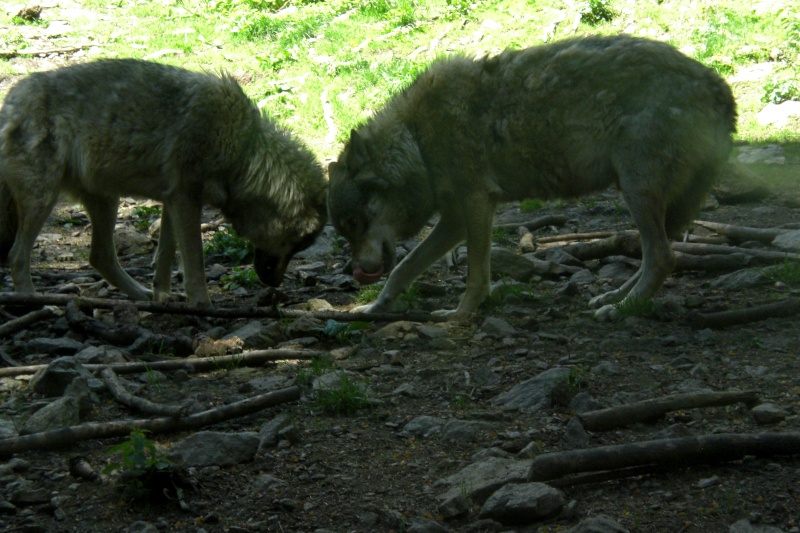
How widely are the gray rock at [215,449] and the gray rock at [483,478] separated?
2.99ft

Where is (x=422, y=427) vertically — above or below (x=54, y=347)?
above

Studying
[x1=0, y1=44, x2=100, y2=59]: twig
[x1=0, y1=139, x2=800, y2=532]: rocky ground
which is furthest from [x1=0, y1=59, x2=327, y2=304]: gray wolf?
[x1=0, y1=44, x2=100, y2=59]: twig

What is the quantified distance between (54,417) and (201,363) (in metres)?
1.20

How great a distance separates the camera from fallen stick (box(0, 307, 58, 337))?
5.98 meters

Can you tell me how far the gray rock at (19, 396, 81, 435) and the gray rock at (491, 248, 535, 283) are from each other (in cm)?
375

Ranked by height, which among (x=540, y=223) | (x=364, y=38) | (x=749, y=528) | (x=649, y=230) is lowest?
(x=540, y=223)

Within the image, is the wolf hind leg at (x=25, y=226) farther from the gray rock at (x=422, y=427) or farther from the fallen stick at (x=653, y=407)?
the fallen stick at (x=653, y=407)

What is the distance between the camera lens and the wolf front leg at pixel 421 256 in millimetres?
6836

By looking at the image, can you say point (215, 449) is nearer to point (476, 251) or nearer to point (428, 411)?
point (428, 411)

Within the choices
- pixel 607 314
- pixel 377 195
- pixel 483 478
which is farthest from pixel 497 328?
pixel 483 478

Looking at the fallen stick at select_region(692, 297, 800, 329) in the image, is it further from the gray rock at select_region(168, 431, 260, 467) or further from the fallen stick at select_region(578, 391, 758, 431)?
the gray rock at select_region(168, 431, 260, 467)

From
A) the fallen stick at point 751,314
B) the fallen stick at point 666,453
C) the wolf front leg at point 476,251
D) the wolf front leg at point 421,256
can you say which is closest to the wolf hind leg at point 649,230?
the fallen stick at point 751,314

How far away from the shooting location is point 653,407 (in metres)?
4.14

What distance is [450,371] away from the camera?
5227 millimetres
